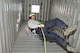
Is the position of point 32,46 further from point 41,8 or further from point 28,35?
point 41,8

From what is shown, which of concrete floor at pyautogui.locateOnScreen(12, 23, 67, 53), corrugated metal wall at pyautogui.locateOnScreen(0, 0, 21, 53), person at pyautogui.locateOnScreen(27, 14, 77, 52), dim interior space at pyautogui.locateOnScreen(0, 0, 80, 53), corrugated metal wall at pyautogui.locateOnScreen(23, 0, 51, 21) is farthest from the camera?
corrugated metal wall at pyautogui.locateOnScreen(23, 0, 51, 21)

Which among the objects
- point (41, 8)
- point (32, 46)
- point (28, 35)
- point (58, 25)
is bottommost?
point (32, 46)

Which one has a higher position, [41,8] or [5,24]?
[41,8]

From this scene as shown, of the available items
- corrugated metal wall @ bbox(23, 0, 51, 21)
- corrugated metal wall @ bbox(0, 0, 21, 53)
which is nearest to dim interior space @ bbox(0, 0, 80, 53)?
corrugated metal wall @ bbox(0, 0, 21, 53)

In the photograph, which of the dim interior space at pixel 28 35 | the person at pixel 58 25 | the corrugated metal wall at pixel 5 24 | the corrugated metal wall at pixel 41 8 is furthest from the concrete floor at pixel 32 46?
the corrugated metal wall at pixel 41 8

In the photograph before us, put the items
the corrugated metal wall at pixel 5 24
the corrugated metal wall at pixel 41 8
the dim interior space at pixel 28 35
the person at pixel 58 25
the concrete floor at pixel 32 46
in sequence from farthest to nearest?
1. the corrugated metal wall at pixel 41 8
2. the concrete floor at pixel 32 46
3. the person at pixel 58 25
4. the dim interior space at pixel 28 35
5. the corrugated metal wall at pixel 5 24

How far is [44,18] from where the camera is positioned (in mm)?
6598

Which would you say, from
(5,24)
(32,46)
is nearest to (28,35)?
(32,46)

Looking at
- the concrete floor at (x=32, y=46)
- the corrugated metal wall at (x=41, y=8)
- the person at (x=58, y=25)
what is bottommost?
the concrete floor at (x=32, y=46)

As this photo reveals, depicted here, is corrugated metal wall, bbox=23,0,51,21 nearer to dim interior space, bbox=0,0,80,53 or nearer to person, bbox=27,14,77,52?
dim interior space, bbox=0,0,80,53

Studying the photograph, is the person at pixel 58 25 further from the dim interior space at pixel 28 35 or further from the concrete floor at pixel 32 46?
the concrete floor at pixel 32 46

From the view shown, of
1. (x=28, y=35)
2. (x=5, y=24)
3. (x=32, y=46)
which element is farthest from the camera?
(x=28, y=35)

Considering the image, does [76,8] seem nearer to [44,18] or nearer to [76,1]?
[76,1]

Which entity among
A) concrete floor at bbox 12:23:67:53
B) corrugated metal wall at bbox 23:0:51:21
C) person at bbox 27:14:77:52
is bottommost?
concrete floor at bbox 12:23:67:53
